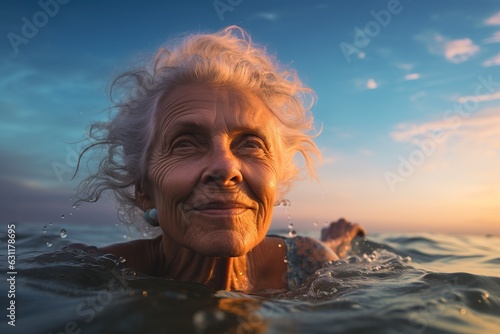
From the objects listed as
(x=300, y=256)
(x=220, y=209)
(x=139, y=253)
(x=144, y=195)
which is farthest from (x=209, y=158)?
(x=300, y=256)

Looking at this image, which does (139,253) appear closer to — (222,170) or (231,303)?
(222,170)

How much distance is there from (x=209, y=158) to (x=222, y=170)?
0.19 metres

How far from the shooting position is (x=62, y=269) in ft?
10.3

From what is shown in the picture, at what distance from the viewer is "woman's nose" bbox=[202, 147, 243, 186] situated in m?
2.77

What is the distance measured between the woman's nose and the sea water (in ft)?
2.36

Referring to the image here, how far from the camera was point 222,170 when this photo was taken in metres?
2.76

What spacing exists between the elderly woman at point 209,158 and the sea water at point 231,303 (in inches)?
17.0

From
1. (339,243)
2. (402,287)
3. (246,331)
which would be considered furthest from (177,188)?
(339,243)

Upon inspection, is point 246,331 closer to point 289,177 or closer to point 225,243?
point 225,243

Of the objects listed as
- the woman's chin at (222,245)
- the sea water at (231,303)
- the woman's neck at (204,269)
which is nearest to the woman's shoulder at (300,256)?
the sea water at (231,303)

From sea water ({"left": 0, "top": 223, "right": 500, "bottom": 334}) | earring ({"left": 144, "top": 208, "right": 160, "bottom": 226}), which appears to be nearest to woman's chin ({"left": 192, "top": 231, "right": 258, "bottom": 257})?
sea water ({"left": 0, "top": 223, "right": 500, "bottom": 334})

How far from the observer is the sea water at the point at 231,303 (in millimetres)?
2021

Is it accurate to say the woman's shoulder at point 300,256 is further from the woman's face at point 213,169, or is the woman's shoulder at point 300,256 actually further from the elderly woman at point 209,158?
the woman's face at point 213,169

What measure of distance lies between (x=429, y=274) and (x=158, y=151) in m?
2.37
